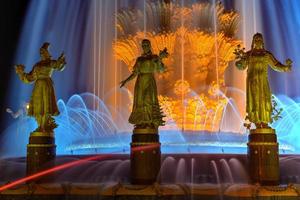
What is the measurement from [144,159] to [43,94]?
351 centimetres

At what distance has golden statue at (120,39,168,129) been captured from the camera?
1159 cm

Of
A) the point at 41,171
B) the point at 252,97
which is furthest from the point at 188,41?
the point at 41,171

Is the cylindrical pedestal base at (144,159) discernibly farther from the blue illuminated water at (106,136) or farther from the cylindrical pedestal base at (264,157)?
the blue illuminated water at (106,136)

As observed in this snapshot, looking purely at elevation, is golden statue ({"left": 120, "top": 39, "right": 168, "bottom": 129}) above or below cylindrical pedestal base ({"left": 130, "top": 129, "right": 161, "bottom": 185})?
above

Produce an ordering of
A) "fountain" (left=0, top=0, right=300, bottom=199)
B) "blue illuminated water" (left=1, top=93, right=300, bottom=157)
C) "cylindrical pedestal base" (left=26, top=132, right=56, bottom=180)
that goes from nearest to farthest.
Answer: "fountain" (left=0, top=0, right=300, bottom=199) < "cylindrical pedestal base" (left=26, top=132, right=56, bottom=180) < "blue illuminated water" (left=1, top=93, right=300, bottom=157)

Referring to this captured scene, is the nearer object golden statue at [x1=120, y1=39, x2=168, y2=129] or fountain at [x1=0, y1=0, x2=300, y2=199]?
fountain at [x1=0, y1=0, x2=300, y2=199]

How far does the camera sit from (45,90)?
1274cm

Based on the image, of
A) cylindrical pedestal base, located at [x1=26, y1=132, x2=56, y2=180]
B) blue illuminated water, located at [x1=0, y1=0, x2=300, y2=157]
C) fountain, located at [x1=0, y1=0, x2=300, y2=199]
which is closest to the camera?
fountain, located at [x1=0, y1=0, x2=300, y2=199]

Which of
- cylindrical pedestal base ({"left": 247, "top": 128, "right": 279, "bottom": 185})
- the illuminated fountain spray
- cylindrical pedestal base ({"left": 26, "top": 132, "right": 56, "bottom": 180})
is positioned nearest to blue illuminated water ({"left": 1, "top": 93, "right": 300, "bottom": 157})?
the illuminated fountain spray

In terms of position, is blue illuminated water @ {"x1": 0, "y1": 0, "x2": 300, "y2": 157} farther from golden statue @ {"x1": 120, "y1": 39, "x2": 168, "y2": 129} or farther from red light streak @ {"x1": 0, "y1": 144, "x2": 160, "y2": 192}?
golden statue @ {"x1": 120, "y1": 39, "x2": 168, "y2": 129}

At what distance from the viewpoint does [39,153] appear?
1212 centimetres

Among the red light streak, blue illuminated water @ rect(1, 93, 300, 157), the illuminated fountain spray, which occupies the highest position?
the illuminated fountain spray

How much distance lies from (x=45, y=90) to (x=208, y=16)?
7976 mm

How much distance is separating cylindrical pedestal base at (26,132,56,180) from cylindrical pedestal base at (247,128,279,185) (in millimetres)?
5121
